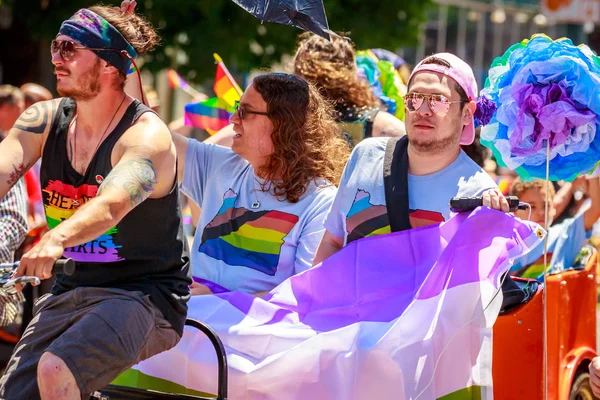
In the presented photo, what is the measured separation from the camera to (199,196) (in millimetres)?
4895

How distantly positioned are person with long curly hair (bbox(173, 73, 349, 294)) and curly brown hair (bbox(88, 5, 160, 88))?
104 centimetres

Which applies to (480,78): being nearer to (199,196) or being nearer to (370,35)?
(370,35)

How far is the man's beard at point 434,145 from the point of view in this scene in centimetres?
409

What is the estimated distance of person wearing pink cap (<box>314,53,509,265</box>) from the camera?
4078 mm

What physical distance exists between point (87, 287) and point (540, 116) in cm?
181

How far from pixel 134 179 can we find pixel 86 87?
46cm

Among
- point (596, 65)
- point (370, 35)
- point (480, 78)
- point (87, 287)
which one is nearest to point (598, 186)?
point (596, 65)

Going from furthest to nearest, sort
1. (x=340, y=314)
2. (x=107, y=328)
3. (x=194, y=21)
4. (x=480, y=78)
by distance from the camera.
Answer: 1. (x=480, y=78)
2. (x=194, y=21)
3. (x=340, y=314)
4. (x=107, y=328)

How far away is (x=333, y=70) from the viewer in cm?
576

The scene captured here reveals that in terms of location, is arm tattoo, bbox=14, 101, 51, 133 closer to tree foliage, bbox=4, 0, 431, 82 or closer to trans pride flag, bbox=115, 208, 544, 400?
trans pride flag, bbox=115, 208, 544, 400

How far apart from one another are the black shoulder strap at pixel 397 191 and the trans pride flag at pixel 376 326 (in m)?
0.09

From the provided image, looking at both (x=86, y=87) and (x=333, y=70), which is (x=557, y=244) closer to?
(x=333, y=70)

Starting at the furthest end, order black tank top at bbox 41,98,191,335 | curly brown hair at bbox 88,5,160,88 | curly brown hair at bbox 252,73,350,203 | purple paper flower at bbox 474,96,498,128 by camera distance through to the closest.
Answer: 1. curly brown hair at bbox 252,73,350,203
2. purple paper flower at bbox 474,96,498,128
3. curly brown hair at bbox 88,5,160,88
4. black tank top at bbox 41,98,191,335

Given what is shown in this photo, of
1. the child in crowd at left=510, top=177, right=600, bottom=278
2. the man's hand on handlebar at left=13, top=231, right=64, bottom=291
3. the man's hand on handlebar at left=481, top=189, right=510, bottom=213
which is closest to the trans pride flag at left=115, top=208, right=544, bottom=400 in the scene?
the man's hand on handlebar at left=481, top=189, right=510, bottom=213
